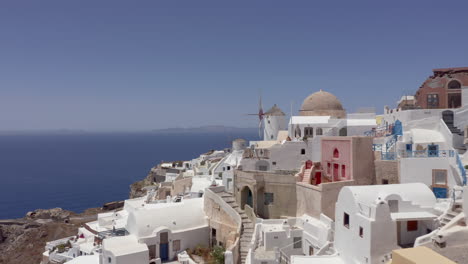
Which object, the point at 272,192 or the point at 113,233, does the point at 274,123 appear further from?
the point at 113,233

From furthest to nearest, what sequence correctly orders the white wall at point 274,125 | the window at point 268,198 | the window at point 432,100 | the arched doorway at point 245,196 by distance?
the white wall at point 274,125 → the window at point 432,100 → the arched doorway at point 245,196 → the window at point 268,198

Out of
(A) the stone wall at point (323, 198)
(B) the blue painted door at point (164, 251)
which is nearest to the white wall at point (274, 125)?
(A) the stone wall at point (323, 198)

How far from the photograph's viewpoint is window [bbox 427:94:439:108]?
31.2 metres

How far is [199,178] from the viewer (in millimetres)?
42125

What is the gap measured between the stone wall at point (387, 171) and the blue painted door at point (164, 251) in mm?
16444

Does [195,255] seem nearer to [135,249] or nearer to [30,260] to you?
[135,249]

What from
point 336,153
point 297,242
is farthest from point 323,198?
point 336,153

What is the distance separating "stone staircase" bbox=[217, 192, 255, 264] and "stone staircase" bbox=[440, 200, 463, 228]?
12.7m

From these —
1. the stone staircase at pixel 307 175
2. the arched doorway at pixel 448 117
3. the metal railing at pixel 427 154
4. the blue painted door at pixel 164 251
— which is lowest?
the blue painted door at pixel 164 251

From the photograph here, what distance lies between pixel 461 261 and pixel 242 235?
1495cm

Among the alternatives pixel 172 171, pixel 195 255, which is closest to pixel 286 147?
pixel 195 255

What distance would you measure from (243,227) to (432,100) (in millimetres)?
20273

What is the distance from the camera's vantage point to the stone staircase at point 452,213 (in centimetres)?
1666

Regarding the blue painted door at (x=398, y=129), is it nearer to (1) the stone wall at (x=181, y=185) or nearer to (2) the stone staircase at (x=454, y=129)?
(2) the stone staircase at (x=454, y=129)
